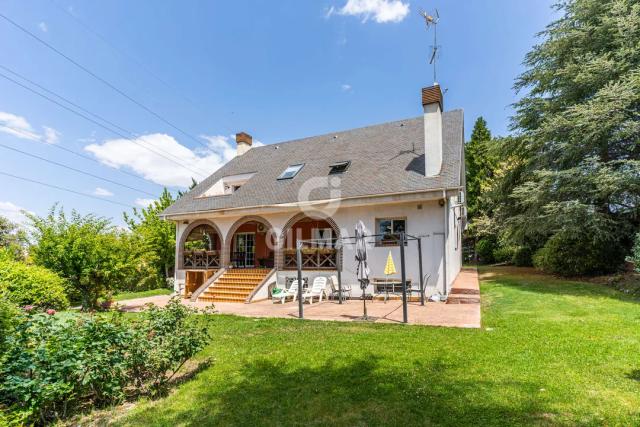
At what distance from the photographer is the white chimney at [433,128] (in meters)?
12.8

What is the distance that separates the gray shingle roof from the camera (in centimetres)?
1318

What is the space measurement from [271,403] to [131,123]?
19499 mm

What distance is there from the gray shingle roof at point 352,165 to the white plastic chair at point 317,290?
11.1 ft

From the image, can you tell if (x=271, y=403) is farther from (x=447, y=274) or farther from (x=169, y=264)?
(x=169, y=264)

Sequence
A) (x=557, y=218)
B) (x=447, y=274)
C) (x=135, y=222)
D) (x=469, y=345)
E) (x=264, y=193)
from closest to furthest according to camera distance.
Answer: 1. (x=469, y=345)
2. (x=447, y=274)
3. (x=557, y=218)
4. (x=264, y=193)
5. (x=135, y=222)

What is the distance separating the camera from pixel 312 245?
51.4 feet

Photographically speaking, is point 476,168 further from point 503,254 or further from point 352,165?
point 352,165

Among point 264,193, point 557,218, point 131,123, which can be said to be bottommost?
point 557,218

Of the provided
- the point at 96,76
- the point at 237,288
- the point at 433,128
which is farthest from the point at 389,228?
the point at 96,76

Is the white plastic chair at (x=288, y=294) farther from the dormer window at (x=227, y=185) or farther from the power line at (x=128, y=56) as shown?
the power line at (x=128, y=56)

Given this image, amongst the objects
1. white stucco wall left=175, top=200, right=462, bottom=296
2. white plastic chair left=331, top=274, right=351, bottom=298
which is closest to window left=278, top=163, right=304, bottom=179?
white stucco wall left=175, top=200, right=462, bottom=296

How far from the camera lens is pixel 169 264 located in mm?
21906

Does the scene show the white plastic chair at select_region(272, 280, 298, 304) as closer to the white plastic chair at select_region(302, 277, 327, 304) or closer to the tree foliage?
the white plastic chair at select_region(302, 277, 327, 304)

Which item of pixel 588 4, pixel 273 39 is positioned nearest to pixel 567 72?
pixel 588 4
